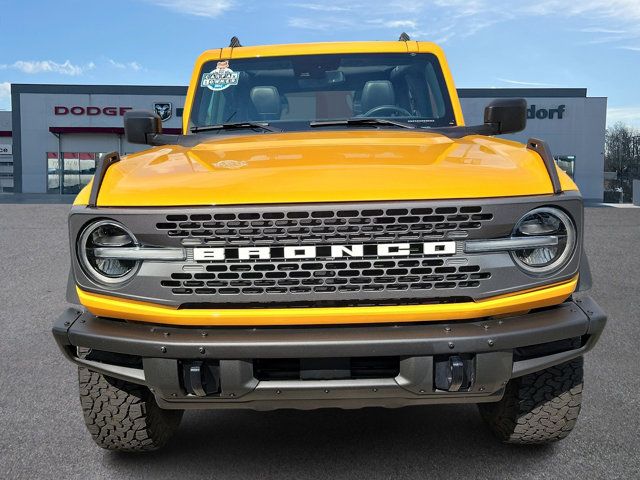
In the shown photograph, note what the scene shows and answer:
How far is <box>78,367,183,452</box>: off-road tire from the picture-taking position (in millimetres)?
3043

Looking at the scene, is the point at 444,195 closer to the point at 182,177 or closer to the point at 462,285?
the point at 462,285

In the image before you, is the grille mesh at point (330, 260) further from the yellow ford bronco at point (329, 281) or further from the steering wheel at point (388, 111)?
the steering wheel at point (388, 111)

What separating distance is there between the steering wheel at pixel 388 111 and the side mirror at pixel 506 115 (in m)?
0.61

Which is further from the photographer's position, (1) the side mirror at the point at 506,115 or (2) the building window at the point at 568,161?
(2) the building window at the point at 568,161

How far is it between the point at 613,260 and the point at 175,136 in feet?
27.1

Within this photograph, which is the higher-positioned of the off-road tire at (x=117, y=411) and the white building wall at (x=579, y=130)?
the white building wall at (x=579, y=130)

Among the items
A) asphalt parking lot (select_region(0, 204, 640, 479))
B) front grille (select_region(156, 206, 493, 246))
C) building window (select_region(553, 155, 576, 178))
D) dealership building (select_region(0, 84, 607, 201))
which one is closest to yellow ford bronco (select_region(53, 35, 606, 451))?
front grille (select_region(156, 206, 493, 246))

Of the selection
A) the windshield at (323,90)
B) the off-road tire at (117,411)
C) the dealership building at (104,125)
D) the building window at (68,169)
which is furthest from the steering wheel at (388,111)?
the building window at (68,169)

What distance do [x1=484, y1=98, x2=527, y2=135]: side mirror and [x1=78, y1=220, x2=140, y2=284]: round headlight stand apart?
210 centimetres

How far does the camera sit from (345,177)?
2.60 meters

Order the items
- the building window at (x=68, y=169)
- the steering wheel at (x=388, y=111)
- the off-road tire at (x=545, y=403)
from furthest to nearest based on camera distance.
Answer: the building window at (x=68, y=169) → the steering wheel at (x=388, y=111) → the off-road tire at (x=545, y=403)

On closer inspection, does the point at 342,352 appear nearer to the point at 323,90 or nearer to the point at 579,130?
the point at 323,90

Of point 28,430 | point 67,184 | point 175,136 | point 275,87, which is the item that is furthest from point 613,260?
point 67,184

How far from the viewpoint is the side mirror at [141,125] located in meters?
3.92
